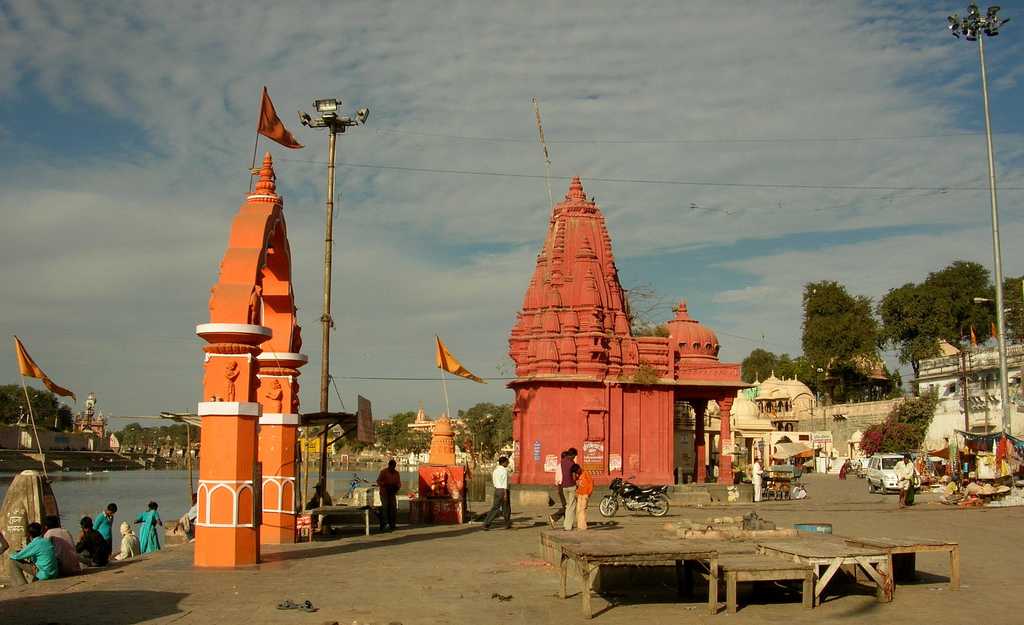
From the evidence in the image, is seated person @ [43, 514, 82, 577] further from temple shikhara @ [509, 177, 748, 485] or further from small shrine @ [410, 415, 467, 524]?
temple shikhara @ [509, 177, 748, 485]

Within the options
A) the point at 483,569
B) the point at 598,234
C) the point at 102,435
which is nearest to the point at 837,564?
the point at 483,569

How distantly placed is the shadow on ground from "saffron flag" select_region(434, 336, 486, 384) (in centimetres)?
1371

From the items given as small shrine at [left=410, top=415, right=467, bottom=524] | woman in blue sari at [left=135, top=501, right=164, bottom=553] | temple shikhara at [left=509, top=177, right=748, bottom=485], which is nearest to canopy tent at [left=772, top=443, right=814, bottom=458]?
temple shikhara at [left=509, top=177, right=748, bottom=485]

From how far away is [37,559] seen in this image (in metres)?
12.4

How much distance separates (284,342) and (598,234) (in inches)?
753

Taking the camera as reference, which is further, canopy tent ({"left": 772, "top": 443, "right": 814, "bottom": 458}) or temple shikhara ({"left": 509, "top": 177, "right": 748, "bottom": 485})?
canopy tent ({"left": 772, "top": 443, "right": 814, "bottom": 458})

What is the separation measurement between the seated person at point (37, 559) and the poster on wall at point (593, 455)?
65.2 feet

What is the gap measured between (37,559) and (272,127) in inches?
317

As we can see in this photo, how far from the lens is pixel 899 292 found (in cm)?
6919

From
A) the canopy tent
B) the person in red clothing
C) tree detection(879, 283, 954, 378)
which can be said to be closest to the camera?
the person in red clothing

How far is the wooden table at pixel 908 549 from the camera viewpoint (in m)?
Result: 10.9

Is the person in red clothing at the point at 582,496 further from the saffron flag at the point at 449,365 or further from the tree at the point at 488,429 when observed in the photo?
the tree at the point at 488,429

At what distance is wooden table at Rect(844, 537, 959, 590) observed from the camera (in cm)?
1093

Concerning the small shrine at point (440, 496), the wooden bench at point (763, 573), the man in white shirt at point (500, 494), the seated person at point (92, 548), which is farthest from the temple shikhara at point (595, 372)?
the wooden bench at point (763, 573)
